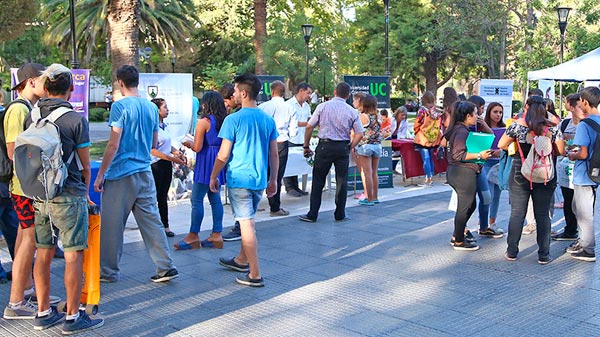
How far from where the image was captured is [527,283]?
6051 mm

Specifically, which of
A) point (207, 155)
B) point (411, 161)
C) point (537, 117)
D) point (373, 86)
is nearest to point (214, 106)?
point (207, 155)

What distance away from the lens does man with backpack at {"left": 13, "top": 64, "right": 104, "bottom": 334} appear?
4336mm

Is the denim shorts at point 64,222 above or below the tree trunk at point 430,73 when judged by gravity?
below

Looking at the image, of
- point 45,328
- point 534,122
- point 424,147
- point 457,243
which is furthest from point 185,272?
point 424,147

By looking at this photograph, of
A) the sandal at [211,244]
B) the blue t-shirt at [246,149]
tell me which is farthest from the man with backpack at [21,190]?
the sandal at [211,244]

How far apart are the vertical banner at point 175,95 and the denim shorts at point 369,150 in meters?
2.68

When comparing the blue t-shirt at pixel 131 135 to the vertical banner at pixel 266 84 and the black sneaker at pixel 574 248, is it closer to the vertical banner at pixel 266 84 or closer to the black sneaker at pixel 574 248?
the black sneaker at pixel 574 248

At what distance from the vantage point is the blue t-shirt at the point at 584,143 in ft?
21.6

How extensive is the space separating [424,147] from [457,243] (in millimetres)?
4876

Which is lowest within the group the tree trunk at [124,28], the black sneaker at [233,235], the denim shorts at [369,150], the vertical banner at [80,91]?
the black sneaker at [233,235]

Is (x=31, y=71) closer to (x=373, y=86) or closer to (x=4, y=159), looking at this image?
(x=4, y=159)

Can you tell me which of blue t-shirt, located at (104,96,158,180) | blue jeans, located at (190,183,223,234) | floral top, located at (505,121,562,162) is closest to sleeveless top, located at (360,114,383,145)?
blue jeans, located at (190,183,223,234)

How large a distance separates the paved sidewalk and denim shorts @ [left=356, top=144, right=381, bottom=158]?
210cm

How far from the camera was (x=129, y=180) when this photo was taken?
564 cm
